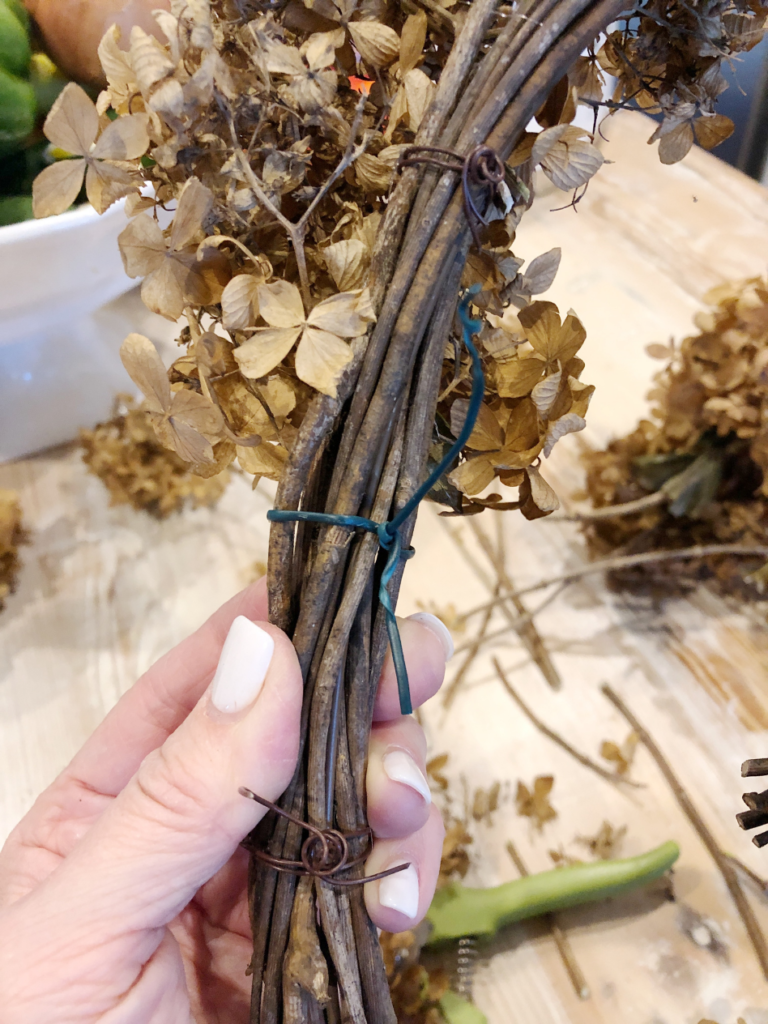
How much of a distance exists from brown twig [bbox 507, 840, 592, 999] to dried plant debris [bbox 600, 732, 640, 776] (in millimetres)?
103

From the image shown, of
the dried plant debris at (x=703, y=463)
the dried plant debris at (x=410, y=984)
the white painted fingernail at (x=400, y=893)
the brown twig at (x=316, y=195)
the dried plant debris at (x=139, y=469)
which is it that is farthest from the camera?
the dried plant debris at (x=139, y=469)

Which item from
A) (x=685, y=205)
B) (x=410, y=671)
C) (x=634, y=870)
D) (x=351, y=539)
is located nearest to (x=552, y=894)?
(x=634, y=870)

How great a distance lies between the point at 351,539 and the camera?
25 cm

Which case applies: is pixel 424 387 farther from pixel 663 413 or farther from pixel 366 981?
pixel 663 413

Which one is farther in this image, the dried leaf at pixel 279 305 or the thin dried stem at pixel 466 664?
the thin dried stem at pixel 466 664

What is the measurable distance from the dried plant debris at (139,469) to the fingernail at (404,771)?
0.40 m

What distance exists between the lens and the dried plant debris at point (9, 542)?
23.7 inches

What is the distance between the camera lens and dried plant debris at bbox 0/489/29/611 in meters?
0.60

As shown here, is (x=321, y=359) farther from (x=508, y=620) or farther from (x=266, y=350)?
(x=508, y=620)

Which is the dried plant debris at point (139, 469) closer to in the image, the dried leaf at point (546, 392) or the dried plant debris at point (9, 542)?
the dried plant debris at point (9, 542)

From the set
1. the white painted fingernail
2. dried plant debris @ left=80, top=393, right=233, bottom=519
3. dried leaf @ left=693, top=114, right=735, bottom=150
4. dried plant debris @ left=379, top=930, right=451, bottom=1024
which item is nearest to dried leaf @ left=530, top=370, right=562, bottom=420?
dried leaf @ left=693, top=114, right=735, bottom=150

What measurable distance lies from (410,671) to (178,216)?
24cm

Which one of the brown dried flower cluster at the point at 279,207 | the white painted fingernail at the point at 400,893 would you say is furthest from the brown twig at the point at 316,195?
the white painted fingernail at the point at 400,893

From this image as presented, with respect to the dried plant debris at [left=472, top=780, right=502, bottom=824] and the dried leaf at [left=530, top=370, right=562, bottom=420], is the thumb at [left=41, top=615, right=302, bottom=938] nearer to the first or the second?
the dried leaf at [left=530, top=370, right=562, bottom=420]
